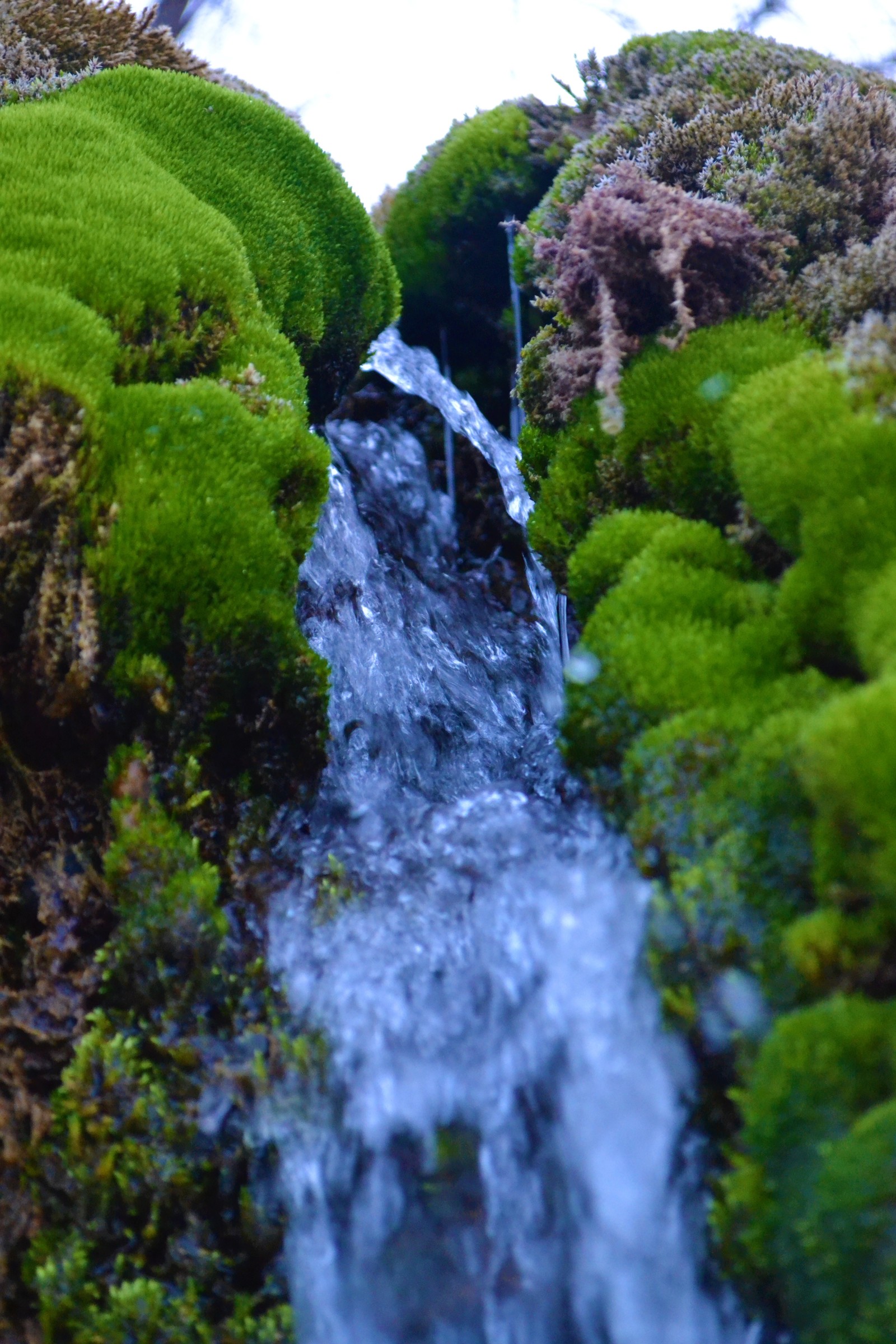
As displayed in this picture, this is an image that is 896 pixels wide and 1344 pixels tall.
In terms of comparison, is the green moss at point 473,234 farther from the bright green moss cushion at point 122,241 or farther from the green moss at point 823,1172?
the green moss at point 823,1172

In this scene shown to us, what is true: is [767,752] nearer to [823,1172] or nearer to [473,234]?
[823,1172]

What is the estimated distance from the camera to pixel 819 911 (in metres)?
3.03

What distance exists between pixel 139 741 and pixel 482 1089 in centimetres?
206

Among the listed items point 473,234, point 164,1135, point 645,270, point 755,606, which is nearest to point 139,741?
point 164,1135

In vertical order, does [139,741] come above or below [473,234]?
below

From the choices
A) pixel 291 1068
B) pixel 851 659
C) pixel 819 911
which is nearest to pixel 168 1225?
pixel 291 1068

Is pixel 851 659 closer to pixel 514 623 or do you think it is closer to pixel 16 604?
pixel 16 604

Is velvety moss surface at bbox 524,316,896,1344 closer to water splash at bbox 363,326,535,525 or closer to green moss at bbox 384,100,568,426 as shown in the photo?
water splash at bbox 363,326,535,525

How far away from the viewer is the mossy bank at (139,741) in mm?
3498

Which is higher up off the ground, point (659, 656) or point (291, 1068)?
point (659, 656)

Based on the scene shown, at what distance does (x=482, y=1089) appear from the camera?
3582mm

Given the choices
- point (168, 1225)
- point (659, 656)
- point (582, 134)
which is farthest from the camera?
Result: point (582, 134)

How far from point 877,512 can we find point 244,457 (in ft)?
9.60

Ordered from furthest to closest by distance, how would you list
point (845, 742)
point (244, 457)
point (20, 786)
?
point (244, 457)
point (20, 786)
point (845, 742)
